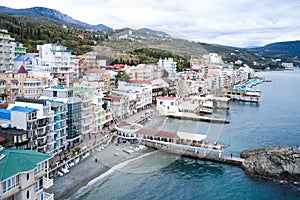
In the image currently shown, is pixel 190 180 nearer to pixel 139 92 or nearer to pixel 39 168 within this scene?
pixel 39 168

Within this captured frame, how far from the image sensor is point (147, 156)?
1078 cm

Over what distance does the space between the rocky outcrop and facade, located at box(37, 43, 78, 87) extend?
10.7 metres

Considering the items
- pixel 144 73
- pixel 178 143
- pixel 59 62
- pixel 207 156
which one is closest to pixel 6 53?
pixel 59 62

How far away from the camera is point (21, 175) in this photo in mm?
5199

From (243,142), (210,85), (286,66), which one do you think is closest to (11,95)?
(243,142)

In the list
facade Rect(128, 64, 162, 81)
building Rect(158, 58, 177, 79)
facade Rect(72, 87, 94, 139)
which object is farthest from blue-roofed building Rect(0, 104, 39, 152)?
building Rect(158, 58, 177, 79)

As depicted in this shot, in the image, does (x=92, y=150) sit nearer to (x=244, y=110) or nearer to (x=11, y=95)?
(x=11, y=95)

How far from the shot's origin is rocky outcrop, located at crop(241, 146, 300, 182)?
9.19m

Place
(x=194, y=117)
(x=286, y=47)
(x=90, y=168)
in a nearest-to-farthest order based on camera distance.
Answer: (x=90, y=168) < (x=194, y=117) < (x=286, y=47)

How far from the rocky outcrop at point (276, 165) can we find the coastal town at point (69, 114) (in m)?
0.81

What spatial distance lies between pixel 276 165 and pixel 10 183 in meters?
7.86

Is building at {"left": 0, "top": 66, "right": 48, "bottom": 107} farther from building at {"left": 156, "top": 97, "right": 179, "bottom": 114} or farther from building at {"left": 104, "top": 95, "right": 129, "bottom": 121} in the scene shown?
building at {"left": 156, "top": 97, "right": 179, "bottom": 114}

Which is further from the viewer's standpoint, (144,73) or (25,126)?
(144,73)

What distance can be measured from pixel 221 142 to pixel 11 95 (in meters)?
8.92
